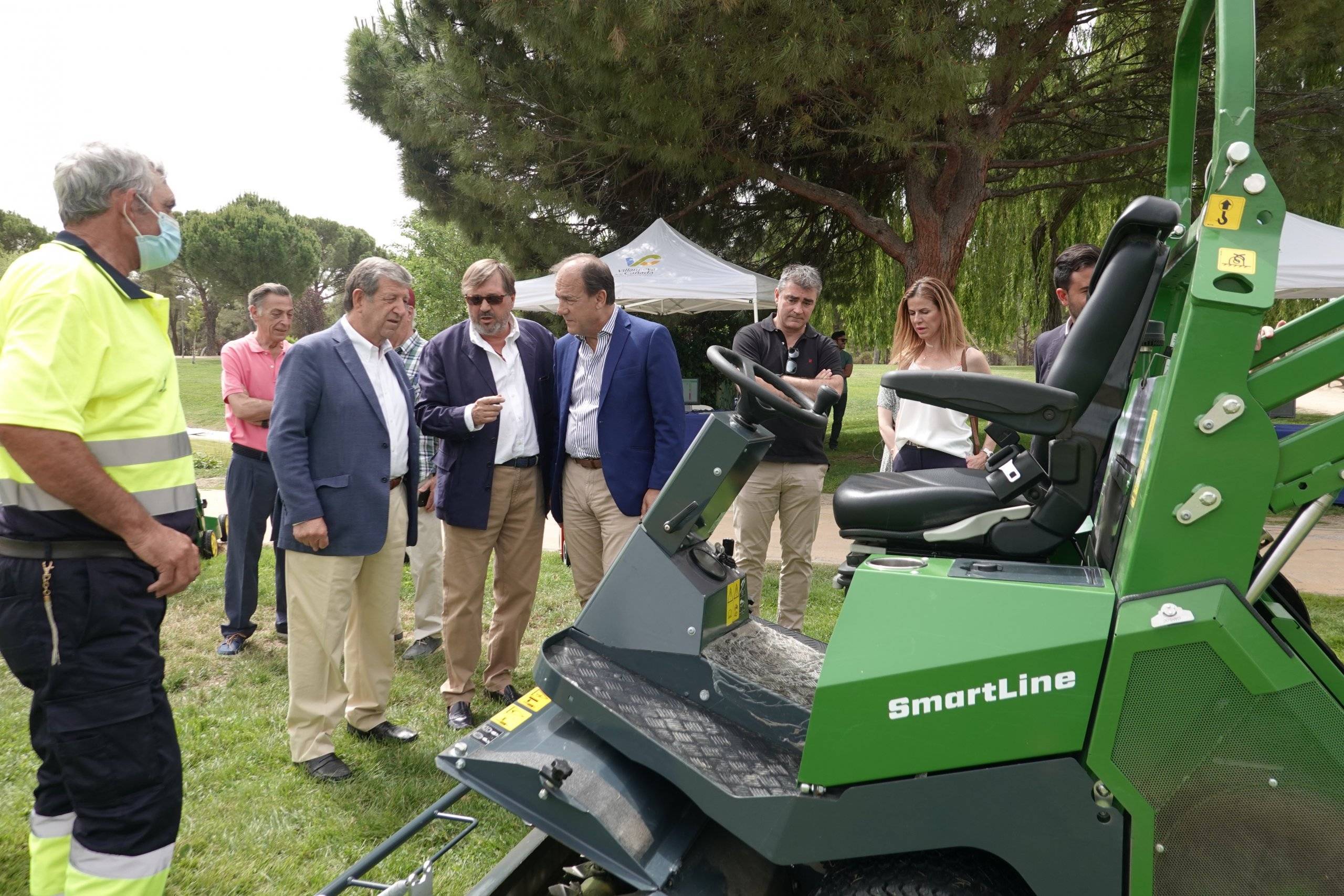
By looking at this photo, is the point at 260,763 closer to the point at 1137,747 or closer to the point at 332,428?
the point at 332,428

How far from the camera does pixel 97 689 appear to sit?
2.04 meters

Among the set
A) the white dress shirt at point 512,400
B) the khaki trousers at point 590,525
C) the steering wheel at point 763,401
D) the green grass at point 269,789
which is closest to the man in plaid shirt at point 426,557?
the green grass at point 269,789

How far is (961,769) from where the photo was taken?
5.44 ft

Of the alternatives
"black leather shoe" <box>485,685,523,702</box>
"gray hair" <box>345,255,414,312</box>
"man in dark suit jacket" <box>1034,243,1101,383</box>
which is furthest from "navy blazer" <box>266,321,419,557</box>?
"man in dark suit jacket" <box>1034,243,1101,383</box>

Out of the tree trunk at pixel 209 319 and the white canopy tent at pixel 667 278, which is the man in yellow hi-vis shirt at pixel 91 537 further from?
the tree trunk at pixel 209 319

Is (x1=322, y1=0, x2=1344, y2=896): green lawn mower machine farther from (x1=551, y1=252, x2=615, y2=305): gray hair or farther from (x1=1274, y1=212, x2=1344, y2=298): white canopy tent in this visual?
(x1=1274, y1=212, x2=1344, y2=298): white canopy tent

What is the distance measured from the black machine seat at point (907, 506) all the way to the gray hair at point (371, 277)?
210 cm

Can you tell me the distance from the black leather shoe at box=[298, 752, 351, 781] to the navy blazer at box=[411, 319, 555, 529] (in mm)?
1059

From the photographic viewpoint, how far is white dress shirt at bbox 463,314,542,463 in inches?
152

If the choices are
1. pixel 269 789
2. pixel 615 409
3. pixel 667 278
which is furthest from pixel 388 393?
pixel 667 278

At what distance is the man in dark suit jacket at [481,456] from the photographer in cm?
382

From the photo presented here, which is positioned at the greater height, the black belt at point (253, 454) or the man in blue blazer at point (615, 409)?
the man in blue blazer at point (615, 409)

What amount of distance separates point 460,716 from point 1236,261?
340 cm

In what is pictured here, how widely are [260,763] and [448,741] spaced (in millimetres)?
740
